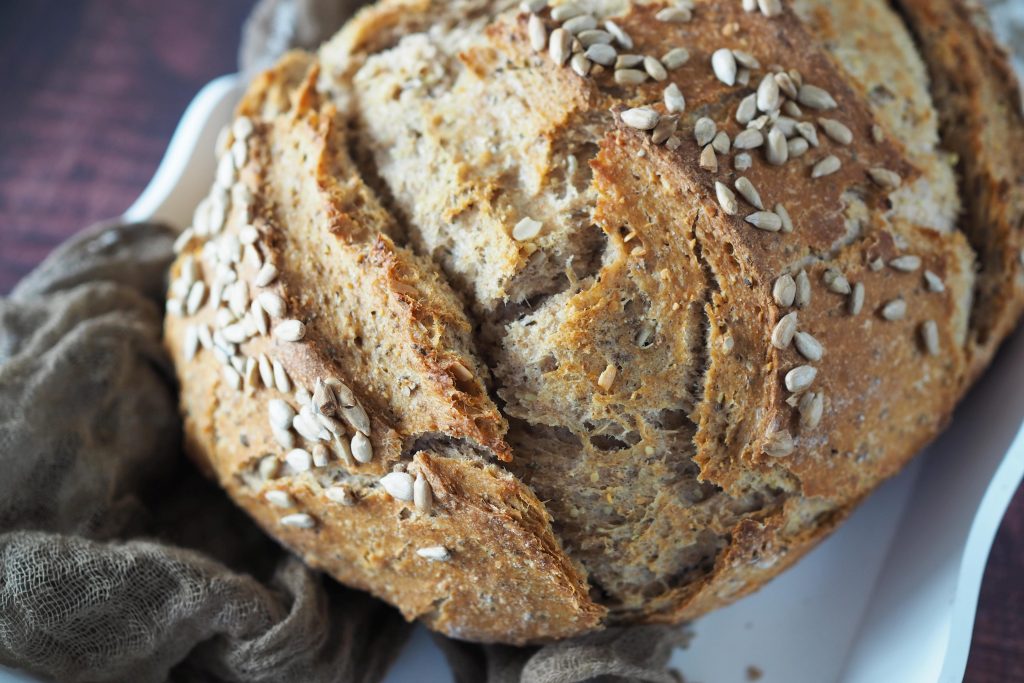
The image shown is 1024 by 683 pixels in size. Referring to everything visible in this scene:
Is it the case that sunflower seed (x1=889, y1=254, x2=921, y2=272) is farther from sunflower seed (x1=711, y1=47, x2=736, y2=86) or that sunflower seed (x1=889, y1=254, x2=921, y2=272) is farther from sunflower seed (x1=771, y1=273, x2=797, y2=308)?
sunflower seed (x1=711, y1=47, x2=736, y2=86)

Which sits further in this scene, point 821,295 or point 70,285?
point 70,285

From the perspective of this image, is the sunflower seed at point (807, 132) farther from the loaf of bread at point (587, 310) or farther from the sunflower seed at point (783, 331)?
the sunflower seed at point (783, 331)

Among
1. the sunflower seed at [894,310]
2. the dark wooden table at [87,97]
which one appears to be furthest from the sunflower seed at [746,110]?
the dark wooden table at [87,97]

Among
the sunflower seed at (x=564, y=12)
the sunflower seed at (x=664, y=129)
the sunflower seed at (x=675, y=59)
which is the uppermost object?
the sunflower seed at (x=564, y=12)

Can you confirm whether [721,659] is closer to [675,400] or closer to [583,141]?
[675,400]

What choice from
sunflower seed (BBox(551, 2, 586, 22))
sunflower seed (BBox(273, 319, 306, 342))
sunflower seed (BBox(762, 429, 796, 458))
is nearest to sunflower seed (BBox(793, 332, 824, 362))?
sunflower seed (BBox(762, 429, 796, 458))

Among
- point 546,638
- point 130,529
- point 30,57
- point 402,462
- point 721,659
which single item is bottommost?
point 721,659

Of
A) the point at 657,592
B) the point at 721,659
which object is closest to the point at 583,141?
the point at 657,592
